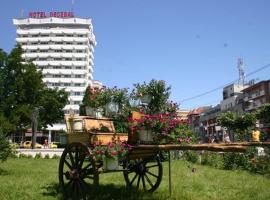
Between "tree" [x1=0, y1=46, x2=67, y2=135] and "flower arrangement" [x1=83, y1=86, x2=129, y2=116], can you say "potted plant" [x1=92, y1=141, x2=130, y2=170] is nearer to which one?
"flower arrangement" [x1=83, y1=86, x2=129, y2=116]

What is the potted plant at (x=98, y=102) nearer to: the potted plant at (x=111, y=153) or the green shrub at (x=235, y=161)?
the potted plant at (x=111, y=153)

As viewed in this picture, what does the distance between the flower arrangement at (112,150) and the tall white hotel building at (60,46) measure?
368 feet

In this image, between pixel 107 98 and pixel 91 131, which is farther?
pixel 107 98

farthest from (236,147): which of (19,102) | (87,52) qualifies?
(87,52)

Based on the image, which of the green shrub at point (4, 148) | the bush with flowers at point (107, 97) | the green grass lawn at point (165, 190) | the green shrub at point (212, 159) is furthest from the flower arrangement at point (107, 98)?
the green shrub at point (212, 159)

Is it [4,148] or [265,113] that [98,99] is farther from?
[265,113]

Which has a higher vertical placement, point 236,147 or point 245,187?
point 236,147

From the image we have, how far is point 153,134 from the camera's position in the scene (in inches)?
329

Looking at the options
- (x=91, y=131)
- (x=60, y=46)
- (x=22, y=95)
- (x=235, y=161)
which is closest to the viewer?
(x=91, y=131)

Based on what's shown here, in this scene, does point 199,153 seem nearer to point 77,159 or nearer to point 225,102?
point 77,159

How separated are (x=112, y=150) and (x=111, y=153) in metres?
0.07

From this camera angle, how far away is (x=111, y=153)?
8.17 meters

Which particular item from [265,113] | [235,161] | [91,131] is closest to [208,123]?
[265,113]

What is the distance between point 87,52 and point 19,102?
79.7m
